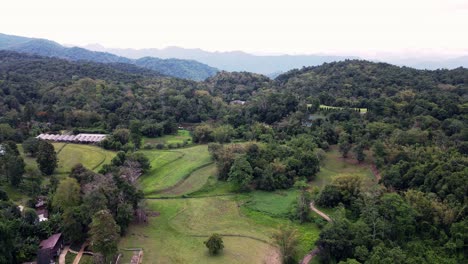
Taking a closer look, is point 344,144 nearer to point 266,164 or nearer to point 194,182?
point 266,164

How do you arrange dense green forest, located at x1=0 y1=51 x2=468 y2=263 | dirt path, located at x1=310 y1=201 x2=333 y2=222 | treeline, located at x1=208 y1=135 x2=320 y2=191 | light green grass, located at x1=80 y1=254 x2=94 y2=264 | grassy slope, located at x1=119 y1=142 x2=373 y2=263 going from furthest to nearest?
treeline, located at x1=208 y1=135 x2=320 y2=191
dirt path, located at x1=310 y1=201 x2=333 y2=222
grassy slope, located at x1=119 y1=142 x2=373 y2=263
dense green forest, located at x1=0 y1=51 x2=468 y2=263
light green grass, located at x1=80 y1=254 x2=94 y2=264

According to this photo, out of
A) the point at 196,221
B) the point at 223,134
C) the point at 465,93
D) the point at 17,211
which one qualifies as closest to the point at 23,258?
the point at 17,211

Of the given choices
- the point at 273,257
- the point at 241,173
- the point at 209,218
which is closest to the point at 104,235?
the point at 209,218

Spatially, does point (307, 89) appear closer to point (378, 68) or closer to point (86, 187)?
point (378, 68)

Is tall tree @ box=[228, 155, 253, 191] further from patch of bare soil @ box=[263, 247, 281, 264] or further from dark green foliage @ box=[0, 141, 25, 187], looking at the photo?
dark green foliage @ box=[0, 141, 25, 187]

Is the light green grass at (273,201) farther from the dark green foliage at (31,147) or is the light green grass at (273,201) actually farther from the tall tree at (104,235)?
the dark green foliage at (31,147)

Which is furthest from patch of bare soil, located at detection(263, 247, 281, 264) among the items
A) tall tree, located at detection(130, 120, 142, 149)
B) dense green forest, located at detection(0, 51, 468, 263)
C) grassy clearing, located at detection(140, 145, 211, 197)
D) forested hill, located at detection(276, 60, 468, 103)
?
forested hill, located at detection(276, 60, 468, 103)
